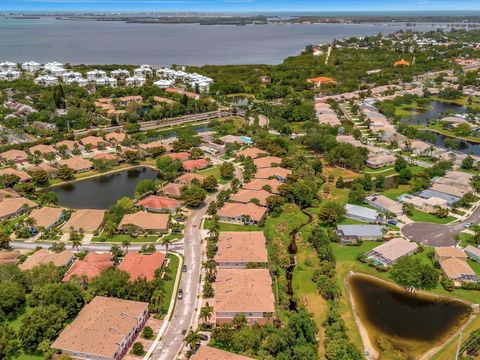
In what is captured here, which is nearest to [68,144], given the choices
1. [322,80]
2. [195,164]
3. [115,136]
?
[115,136]

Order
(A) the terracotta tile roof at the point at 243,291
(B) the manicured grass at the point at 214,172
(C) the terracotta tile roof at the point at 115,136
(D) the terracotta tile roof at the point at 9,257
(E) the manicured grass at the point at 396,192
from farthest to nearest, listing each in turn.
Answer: (C) the terracotta tile roof at the point at 115,136
(B) the manicured grass at the point at 214,172
(E) the manicured grass at the point at 396,192
(D) the terracotta tile roof at the point at 9,257
(A) the terracotta tile roof at the point at 243,291

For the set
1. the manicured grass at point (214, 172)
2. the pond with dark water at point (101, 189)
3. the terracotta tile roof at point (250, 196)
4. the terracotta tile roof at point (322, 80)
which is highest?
the terracotta tile roof at point (322, 80)

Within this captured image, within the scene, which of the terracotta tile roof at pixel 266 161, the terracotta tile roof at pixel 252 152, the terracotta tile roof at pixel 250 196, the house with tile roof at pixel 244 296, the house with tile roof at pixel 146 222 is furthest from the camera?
the terracotta tile roof at pixel 252 152

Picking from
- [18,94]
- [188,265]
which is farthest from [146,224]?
[18,94]

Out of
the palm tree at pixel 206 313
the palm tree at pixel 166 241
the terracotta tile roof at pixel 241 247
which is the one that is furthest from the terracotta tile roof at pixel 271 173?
the palm tree at pixel 206 313

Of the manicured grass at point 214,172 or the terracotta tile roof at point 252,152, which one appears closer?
the manicured grass at point 214,172

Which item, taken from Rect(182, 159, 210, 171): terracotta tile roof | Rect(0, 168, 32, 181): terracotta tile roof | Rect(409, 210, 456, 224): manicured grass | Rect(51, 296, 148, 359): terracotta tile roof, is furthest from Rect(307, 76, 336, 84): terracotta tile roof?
Rect(51, 296, 148, 359): terracotta tile roof

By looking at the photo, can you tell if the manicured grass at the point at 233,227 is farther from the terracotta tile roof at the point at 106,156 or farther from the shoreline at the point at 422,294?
the terracotta tile roof at the point at 106,156

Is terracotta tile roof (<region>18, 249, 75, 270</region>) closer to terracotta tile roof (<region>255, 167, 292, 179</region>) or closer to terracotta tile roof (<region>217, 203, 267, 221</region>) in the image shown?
terracotta tile roof (<region>217, 203, 267, 221</region>)
